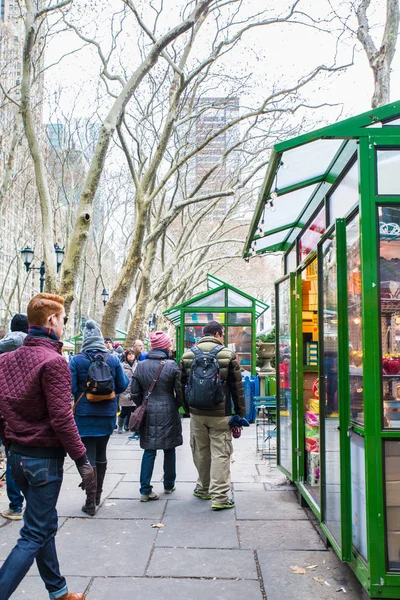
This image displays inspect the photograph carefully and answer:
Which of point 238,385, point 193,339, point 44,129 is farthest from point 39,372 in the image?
point 44,129

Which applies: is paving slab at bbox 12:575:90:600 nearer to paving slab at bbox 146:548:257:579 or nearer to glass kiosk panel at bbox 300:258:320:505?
paving slab at bbox 146:548:257:579

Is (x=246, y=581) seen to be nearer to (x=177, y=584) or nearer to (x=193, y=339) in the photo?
(x=177, y=584)

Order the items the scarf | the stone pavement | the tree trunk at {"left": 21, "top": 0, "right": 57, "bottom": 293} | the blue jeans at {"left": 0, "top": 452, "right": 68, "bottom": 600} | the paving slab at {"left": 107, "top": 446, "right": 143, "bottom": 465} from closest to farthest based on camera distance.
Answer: the blue jeans at {"left": 0, "top": 452, "right": 68, "bottom": 600} → the scarf → the stone pavement → the paving slab at {"left": 107, "top": 446, "right": 143, "bottom": 465} → the tree trunk at {"left": 21, "top": 0, "right": 57, "bottom": 293}

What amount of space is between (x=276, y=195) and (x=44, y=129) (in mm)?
15786

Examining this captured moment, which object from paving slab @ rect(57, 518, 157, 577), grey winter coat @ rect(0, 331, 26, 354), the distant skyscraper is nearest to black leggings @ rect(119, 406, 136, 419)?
paving slab @ rect(57, 518, 157, 577)

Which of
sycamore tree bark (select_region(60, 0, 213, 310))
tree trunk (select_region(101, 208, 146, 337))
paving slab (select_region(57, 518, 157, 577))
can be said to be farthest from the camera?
tree trunk (select_region(101, 208, 146, 337))

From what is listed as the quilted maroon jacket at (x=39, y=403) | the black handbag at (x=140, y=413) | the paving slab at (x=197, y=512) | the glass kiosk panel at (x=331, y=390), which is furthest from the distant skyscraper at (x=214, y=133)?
the quilted maroon jacket at (x=39, y=403)

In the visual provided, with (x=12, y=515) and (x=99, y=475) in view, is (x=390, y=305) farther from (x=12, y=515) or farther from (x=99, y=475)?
(x=12, y=515)

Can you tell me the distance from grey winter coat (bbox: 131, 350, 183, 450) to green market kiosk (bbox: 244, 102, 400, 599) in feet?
5.46

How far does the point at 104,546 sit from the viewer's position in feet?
15.0

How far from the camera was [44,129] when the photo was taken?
18.8 meters

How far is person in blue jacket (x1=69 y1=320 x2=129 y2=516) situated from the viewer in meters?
5.47

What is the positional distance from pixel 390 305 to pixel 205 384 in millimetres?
2484

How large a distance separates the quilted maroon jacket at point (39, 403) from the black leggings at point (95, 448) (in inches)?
88.4
